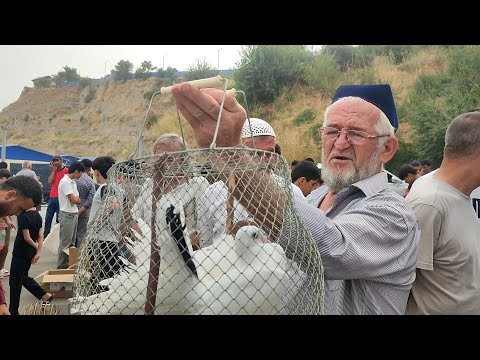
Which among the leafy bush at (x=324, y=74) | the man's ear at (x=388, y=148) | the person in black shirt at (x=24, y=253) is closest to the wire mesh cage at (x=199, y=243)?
the man's ear at (x=388, y=148)

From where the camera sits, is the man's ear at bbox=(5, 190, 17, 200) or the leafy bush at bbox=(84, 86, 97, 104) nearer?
the man's ear at bbox=(5, 190, 17, 200)

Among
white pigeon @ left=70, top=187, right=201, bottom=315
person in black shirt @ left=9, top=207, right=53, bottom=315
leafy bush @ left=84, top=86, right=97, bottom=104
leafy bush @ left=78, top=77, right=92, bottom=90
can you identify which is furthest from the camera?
leafy bush @ left=78, top=77, right=92, bottom=90

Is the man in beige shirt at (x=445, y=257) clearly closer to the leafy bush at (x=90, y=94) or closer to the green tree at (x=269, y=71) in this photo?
the green tree at (x=269, y=71)

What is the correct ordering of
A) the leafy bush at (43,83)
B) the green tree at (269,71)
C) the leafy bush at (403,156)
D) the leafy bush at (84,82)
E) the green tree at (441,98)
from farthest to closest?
the leafy bush at (43,83), the leafy bush at (84,82), the green tree at (269,71), the leafy bush at (403,156), the green tree at (441,98)

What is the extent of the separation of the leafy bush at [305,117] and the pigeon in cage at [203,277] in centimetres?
3592

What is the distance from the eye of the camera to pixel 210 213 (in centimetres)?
166

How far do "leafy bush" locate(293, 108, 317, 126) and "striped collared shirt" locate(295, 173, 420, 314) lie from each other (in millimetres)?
35350

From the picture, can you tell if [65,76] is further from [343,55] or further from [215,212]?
[215,212]

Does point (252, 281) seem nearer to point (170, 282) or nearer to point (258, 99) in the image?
point (170, 282)

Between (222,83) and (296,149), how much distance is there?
31.8 meters

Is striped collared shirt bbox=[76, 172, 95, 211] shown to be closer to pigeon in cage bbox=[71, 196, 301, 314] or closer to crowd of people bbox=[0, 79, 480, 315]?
crowd of people bbox=[0, 79, 480, 315]

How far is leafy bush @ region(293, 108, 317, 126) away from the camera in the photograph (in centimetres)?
3700

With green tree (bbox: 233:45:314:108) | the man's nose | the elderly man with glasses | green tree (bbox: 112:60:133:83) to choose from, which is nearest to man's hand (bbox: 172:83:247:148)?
the elderly man with glasses

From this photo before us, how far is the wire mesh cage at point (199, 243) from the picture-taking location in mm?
1287
